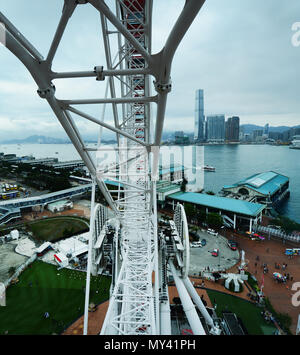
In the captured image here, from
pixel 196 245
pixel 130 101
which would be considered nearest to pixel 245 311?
pixel 196 245

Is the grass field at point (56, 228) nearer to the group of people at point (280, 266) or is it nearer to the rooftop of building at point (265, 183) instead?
the group of people at point (280, 266)

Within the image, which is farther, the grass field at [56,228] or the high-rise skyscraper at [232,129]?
the high-rise skyscraper at [232,129]

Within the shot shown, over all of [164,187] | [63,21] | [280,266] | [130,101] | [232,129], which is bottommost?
[280,266]

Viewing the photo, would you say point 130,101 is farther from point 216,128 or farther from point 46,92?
point 216,128

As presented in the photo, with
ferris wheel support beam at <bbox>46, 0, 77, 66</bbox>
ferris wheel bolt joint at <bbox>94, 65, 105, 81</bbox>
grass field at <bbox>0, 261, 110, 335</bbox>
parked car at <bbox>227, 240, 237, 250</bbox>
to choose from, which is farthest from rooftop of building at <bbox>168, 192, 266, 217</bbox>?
ferris wheel support beam at <bbox>46, 0, 77, 66</bbox>

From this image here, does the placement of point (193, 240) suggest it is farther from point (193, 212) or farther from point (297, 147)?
point (297, 147)

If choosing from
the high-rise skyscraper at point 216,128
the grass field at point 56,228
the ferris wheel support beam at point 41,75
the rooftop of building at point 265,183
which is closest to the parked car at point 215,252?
the grass field at point 56,228

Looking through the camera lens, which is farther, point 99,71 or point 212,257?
point 212,257
